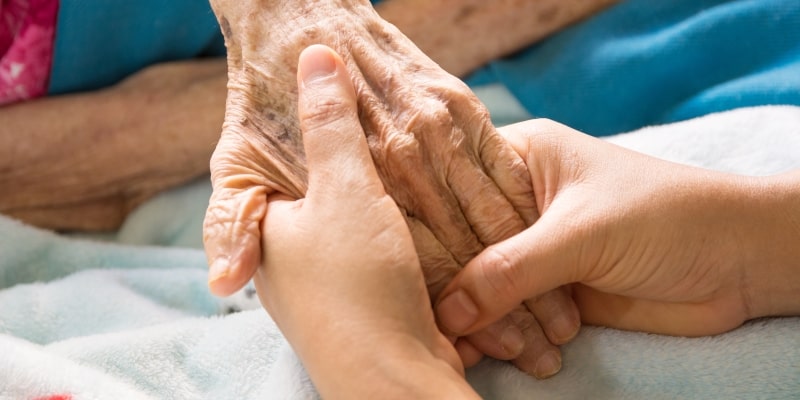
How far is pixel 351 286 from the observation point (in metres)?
0.65

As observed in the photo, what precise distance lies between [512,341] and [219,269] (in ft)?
1.04

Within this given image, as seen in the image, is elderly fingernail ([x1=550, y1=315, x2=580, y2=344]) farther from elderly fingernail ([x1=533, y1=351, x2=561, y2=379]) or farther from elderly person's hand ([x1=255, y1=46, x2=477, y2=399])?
elderly person's hand ([x1=255, y1=46, x2=477, y2=399])

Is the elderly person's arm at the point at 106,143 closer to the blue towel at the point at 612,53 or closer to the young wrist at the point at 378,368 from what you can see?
Result: the blue towel at the point at 612,53

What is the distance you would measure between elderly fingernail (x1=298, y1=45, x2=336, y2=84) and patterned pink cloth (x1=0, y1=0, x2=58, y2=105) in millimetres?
615

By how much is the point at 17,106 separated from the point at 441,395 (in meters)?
0.96

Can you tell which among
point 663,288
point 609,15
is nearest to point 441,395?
point 663,288

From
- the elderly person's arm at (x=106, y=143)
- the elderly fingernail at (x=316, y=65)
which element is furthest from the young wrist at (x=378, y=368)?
the elderly person's arm at (x=106, y=143)

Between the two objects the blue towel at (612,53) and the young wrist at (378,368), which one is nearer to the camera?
the young wrist at (378,368)

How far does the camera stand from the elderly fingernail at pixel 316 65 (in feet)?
2.54

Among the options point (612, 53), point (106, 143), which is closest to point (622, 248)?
point (612, 53)

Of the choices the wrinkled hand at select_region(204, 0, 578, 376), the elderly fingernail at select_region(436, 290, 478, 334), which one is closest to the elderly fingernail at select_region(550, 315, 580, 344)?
the wrinkled hand at select_region(204, 0, 578, 376)

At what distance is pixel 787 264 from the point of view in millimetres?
773

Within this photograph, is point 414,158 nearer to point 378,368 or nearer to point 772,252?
point 378,368

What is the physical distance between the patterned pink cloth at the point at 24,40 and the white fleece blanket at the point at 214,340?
0.79 feet
